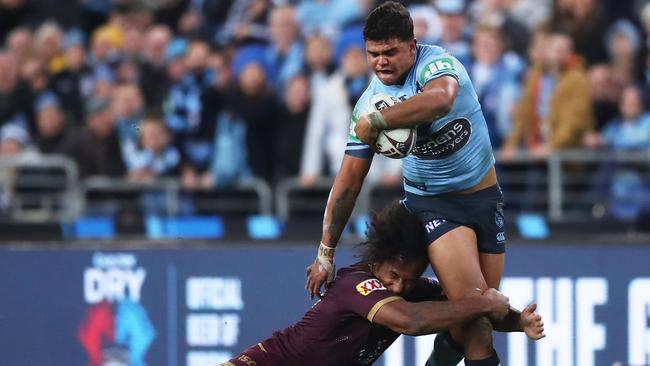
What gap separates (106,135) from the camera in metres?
11.6

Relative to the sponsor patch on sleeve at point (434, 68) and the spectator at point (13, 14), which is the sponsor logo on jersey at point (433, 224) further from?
the spectator at point (13, 14)

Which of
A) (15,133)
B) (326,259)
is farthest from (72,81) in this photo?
(326,259)

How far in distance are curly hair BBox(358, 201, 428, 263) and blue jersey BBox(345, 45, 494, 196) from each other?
31 cm

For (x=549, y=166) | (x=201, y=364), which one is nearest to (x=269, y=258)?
(x=201, y=364)

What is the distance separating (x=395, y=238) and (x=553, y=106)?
13.9 feet

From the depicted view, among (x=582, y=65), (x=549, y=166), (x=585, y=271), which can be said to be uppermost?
(x=582, y=65)

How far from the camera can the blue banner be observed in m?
8.56

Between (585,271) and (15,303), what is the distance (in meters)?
4.06

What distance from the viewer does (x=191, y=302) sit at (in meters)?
8.94

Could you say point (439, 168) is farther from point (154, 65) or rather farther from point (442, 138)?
point (154, 65)

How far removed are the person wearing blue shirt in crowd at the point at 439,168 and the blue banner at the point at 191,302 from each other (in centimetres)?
169

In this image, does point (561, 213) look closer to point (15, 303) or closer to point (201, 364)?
point (201, 364)

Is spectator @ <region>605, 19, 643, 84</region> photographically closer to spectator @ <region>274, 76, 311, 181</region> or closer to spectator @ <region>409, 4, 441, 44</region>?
spectator @ <region>409, 4, 441, 44</region>

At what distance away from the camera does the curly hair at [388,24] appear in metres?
6.37
